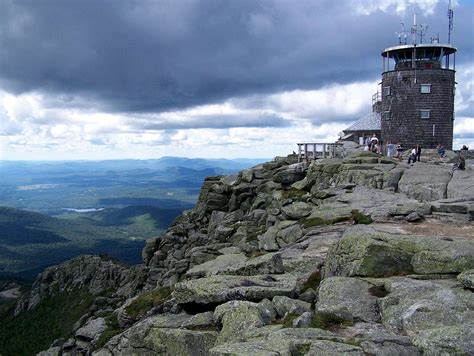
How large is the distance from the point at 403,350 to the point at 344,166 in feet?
118

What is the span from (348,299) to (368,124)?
75.2 meters

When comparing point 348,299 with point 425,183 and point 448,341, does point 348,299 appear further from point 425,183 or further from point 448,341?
point 425,183

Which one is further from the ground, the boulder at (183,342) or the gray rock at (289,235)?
the gray rock at (289,235)

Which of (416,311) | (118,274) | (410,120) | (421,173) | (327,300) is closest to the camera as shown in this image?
A: (416,311)

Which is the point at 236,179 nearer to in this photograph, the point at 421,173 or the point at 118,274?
the point at 421,173

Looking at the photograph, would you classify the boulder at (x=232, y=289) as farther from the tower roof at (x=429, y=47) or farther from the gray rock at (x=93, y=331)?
the tower roof at (x=429, y=47)

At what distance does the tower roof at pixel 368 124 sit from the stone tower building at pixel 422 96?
31.3 ft

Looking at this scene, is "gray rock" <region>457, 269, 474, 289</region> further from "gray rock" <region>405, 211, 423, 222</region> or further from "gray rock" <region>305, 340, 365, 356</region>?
"gray rock" <region>405, 211, 423, 222</region>

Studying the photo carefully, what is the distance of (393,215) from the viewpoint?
3069cm

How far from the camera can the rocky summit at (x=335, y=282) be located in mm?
14024

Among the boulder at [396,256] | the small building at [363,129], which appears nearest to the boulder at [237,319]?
the boulder at [396,256]

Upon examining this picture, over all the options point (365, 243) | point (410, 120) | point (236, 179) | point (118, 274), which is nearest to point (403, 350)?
point (365, 243)

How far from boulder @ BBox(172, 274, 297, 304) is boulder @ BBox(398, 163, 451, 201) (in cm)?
2159

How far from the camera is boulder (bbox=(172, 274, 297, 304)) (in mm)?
18484
